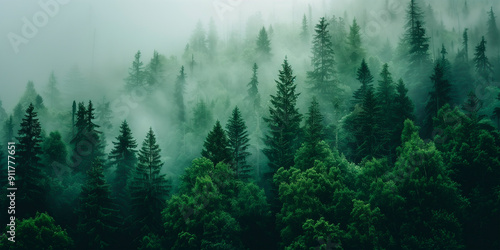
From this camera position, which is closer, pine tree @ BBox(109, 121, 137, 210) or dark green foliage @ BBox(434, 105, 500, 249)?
dark green foliage @ BBox(434, 105, 500, 249)

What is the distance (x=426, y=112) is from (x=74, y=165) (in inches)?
2004

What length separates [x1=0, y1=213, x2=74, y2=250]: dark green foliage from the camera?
3575 cm

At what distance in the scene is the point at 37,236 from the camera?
36188 millimetres

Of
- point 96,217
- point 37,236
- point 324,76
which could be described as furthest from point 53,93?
point 37,236

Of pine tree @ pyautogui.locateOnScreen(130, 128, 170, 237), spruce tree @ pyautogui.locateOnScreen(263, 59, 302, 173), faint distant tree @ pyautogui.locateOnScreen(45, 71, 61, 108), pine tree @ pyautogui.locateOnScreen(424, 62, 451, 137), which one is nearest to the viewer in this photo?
pine tree @ pyautogui.locateOnScreen(130, 128, 170, 237)

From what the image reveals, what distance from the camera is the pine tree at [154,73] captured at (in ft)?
298

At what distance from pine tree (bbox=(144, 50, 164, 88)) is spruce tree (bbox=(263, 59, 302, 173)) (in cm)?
4699

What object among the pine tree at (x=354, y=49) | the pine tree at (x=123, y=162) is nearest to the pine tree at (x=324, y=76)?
the pine tree at (x=354, y=49)

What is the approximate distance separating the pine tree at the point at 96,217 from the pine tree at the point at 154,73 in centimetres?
5209

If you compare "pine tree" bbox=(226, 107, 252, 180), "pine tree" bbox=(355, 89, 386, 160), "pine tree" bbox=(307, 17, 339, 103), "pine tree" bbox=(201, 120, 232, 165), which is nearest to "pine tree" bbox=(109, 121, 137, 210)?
"pine tree" bbox=(201, 120, 232, 165)

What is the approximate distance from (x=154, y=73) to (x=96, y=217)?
5823cm

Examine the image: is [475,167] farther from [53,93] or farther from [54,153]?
[53,93]

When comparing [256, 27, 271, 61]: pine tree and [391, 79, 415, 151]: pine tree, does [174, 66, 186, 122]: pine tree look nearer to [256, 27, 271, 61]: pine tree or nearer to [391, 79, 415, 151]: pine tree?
[256, 27, 271, 61]: pine tree

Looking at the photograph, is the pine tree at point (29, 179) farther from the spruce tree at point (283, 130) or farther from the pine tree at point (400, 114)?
the pine tree at point (400, 114)
